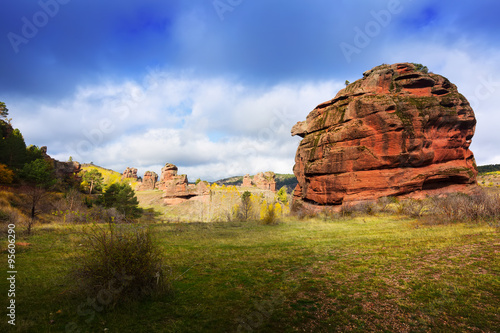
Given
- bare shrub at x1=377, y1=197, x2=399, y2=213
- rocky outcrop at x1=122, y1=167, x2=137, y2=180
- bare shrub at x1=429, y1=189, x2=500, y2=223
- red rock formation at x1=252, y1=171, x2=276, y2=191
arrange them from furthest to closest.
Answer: rocky outcrop at x1=122, y1=167, x2=137, y2=180, red rock formation at x1=252, y1=171, x2=276, y2=191, bare shrub at x1=377, y1=197, x2=399, y2=213, bare shrub at x1=429, y1=189, x2=500, y2=223

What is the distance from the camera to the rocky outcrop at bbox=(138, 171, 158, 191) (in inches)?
4663

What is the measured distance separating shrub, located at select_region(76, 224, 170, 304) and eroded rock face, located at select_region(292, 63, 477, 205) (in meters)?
28.6

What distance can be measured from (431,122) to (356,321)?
33.6 m

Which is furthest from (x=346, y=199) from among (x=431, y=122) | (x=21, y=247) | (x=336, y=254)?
(x=21, y=247)

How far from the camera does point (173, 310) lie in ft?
A: 15.1

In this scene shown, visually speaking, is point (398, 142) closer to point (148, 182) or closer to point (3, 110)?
point (3, 110)

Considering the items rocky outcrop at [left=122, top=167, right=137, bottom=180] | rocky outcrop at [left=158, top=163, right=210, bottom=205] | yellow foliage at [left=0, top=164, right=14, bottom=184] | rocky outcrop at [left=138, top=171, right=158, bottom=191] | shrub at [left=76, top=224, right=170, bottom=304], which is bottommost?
shrub at [left=76, top=224, right=170, bottom=304]

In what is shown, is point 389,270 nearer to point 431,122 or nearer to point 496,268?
point 496,268

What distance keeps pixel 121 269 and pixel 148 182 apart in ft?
418

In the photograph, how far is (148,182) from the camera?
119875 millimetres

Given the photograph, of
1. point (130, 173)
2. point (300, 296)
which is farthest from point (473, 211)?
point (130, 173)

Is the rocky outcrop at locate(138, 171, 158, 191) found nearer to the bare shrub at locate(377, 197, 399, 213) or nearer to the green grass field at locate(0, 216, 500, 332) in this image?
the bare shrub at locate(377, 197, 399, 213)

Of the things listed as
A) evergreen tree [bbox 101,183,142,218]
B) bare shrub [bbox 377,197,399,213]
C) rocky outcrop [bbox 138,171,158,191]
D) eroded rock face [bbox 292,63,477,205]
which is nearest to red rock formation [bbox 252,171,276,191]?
rocky outcrop [bbox 138,171,158,191]

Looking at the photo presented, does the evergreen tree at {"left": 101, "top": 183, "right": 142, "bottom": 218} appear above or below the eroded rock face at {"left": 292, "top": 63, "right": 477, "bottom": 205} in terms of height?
below
